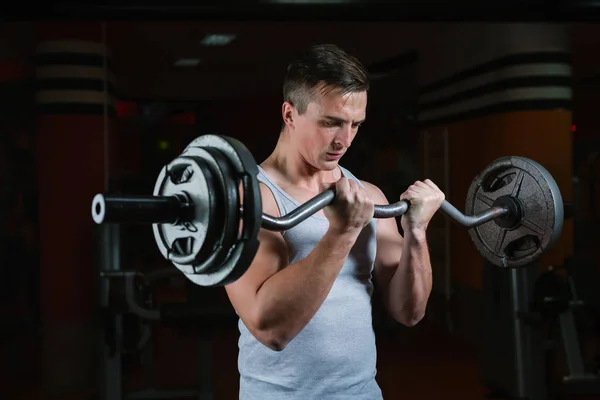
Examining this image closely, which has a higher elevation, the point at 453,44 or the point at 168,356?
the point at 453,44

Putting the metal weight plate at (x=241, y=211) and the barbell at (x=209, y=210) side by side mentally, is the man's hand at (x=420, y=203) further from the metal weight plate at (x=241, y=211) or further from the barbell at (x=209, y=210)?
the metal weight plate at (x=241, y=211)

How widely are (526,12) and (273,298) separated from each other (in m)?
2.75

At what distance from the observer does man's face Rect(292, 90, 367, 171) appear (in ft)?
4.42

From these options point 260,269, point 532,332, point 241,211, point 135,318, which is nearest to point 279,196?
point 260,269

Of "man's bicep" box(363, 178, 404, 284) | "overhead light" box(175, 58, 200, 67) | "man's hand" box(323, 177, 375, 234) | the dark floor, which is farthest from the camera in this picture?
the dark floor

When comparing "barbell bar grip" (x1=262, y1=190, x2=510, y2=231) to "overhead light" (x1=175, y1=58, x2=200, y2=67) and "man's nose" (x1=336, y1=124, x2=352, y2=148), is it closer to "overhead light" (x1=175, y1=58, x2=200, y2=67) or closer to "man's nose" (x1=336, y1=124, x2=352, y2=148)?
"man's nose" (x1=336, y1=124, x2=352, y2=148)

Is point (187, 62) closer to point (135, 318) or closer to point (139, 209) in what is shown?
point (135, 318)

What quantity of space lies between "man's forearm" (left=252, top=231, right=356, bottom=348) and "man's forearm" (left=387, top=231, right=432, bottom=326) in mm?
241

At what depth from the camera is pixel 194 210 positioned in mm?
1159

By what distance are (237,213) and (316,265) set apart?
0.65 ft

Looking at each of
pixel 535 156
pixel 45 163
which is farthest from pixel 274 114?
pixel 535 156

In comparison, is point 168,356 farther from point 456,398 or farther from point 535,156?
point 535,156

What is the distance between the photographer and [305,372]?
4.42 ft

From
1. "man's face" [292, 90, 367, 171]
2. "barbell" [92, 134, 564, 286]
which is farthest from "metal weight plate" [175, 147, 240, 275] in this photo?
"man's face" [292, 90, 367, 171]
